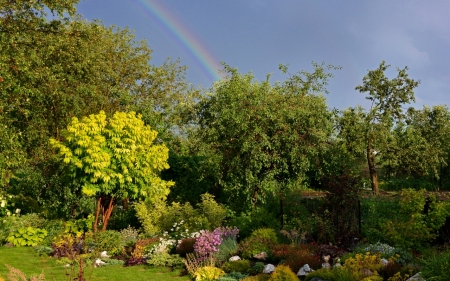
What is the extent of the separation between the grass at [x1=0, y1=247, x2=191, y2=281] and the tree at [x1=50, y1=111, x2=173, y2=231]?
252cm

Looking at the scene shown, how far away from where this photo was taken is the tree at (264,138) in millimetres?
13906

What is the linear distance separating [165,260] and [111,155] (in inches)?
166

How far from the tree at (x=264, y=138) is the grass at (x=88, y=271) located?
15.7ft

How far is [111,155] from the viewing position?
13.5m

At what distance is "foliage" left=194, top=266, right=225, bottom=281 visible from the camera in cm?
915

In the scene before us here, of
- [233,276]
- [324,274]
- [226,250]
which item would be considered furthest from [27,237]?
[324,274]

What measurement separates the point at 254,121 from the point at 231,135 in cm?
93

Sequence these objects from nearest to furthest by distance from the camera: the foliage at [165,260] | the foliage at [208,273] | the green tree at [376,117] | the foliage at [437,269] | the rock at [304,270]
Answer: the foliage at [437,269], the rock at [304,270], the foliage at [208,273], the foliage at [165,260], the green tree at [376,117]

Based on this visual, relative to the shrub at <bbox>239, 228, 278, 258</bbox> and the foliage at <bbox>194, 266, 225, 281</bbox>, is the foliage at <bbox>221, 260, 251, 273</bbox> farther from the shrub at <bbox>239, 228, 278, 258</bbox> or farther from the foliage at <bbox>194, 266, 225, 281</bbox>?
the shrub at <bbox>239, 228, 278, 258</bbox>

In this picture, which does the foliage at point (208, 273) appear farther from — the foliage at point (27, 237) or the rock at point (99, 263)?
the foliage at point (27, 237)

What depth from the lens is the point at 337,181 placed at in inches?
457

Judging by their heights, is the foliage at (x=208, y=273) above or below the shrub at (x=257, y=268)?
below

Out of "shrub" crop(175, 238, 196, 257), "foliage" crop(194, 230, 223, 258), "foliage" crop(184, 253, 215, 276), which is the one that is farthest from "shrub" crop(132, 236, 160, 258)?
"foliage" crop(194, 230, 223, 258)

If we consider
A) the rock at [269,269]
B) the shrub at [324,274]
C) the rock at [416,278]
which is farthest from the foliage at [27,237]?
the rock at [416,278]
